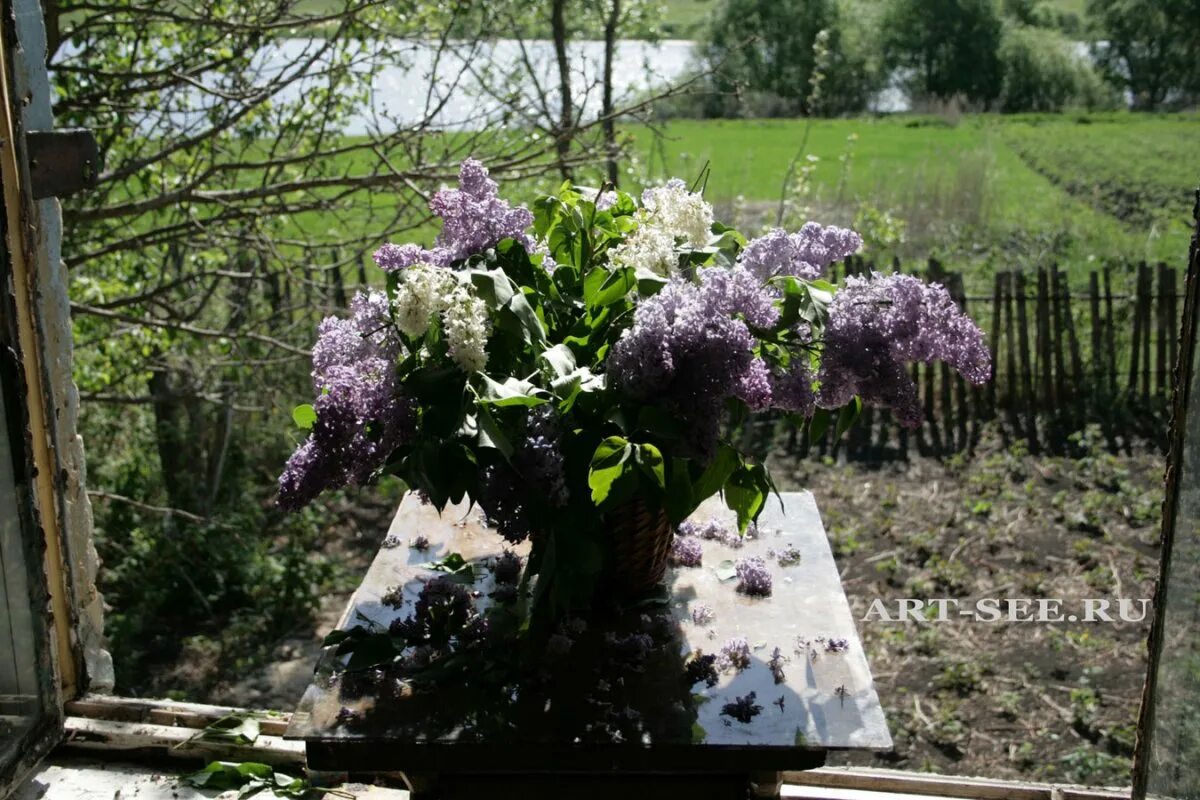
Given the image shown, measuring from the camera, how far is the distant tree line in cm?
899

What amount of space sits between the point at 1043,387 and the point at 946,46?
5.65 meters

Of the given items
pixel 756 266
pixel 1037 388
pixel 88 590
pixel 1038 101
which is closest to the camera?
pixel 756 266

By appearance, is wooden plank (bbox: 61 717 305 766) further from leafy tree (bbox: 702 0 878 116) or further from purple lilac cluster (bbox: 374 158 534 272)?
leafy tree (bbox: 702 0 878 116)

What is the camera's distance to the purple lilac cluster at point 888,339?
186cm

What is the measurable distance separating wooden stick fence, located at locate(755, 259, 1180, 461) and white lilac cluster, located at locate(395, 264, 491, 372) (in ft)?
13.7

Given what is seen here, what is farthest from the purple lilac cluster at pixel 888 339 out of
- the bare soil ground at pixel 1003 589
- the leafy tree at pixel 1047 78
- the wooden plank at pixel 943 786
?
the leafy tree at pixel 1047 78

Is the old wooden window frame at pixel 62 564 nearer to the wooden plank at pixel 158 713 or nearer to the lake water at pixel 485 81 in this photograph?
the wooden plank at pixel 158 713

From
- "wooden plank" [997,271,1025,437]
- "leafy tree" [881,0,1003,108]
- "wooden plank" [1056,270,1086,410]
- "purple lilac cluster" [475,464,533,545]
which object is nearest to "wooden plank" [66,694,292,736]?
"purple lilac cluster" [475,464,533,545]

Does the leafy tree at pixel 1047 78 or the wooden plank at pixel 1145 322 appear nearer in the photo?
the wooden plank at pixel 1145 322

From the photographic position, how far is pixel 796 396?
188 cm

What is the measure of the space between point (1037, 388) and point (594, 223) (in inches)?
179

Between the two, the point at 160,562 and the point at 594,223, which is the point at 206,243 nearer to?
the point at 160,562

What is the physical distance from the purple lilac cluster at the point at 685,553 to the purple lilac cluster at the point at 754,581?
0.10 metres

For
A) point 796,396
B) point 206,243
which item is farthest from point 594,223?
point 206,243
